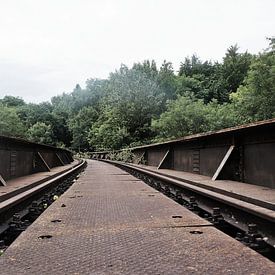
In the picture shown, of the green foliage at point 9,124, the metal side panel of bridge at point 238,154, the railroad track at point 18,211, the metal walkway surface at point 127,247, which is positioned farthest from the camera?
the green foliage at point 9,124

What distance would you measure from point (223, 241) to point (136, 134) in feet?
135

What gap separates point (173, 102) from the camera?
37.4 metres

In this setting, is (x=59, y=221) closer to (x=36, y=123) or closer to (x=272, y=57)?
(x=272, y=57)

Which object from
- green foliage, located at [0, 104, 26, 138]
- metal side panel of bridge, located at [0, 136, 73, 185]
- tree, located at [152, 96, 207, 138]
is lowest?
metal side panel of bridge, located at [0, 136, 73, 185]

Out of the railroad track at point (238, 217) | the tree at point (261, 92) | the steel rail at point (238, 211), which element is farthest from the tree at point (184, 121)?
the steel rail at point (238, 211)

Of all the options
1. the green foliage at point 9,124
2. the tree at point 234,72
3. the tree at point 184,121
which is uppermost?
the tree at point 234,72

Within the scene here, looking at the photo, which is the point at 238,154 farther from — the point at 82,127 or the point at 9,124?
the point at 82,127

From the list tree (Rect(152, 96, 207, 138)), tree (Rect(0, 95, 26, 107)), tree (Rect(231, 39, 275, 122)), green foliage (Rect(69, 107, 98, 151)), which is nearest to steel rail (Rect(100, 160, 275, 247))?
tree (Rect(231, 39, 275, 122))

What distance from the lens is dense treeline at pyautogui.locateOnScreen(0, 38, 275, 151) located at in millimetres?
30672

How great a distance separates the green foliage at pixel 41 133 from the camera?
86250 millimetres

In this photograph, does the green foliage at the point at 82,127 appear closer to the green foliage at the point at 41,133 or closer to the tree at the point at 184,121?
the green foliage at the point at 41,133

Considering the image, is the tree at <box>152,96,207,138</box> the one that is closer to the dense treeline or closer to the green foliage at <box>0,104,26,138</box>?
the dense treeline

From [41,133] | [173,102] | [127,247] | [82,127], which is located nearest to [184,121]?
[173,102]

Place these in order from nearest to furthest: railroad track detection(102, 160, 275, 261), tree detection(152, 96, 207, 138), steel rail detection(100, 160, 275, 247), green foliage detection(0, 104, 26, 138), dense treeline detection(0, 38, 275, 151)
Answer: railroad track detection(102, 160, 275, 261), steel rail detection(100, 160, 275, 247), dense treeline detection(0, 38, 275, 151), tree detection(152, 96, 207, 138), green foliage detection(0, 104, 26, 138)
